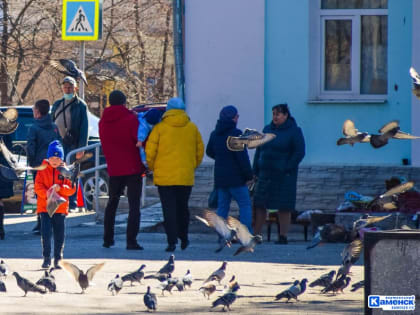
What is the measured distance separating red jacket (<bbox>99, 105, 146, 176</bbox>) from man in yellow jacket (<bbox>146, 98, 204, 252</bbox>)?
0.70ft

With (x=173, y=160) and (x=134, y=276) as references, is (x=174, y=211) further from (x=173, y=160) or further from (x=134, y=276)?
(x=134, y=276)

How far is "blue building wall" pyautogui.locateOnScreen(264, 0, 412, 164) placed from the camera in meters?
14.9

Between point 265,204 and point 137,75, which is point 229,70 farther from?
point 137,75

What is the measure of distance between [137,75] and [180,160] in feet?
76.1

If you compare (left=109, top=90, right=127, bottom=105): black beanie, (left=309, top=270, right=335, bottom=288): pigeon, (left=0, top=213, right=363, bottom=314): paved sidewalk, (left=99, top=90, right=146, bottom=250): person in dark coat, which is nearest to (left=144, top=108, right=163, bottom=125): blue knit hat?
(left=99, top=90, right=146, bottom=250): person in dark coat

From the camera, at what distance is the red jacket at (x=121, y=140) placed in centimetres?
1267

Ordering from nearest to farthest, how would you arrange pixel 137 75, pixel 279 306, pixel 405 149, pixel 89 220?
pixel 279 306, pixel 405 149, pixel 89 220, pixel 137 75

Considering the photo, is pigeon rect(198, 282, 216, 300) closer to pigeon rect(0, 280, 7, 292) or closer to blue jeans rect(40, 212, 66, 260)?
pigeon rect(0, 280, 7, 292)

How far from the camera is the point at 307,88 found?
14984mm

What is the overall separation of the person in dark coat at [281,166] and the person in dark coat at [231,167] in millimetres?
479

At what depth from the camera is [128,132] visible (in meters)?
12.7

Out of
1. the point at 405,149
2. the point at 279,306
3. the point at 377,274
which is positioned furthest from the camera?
the point at 405,149

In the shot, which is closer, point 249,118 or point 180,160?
point 180,160

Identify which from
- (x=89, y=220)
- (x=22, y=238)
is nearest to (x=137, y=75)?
(x=89, y=220)
